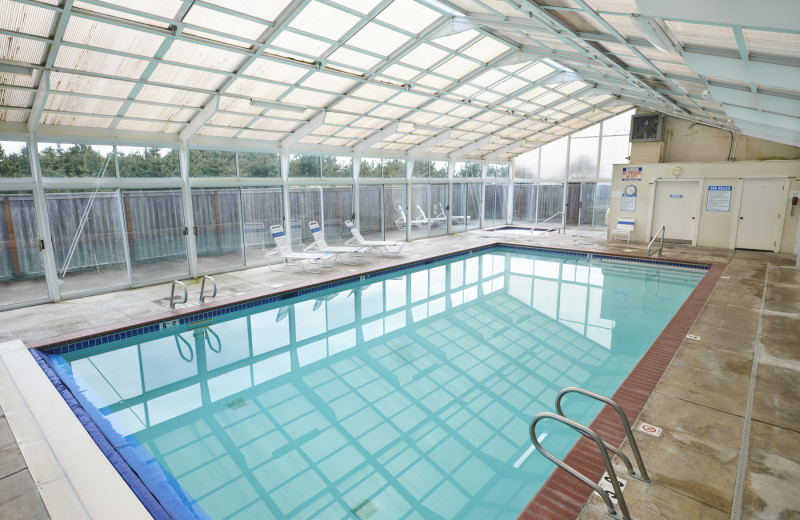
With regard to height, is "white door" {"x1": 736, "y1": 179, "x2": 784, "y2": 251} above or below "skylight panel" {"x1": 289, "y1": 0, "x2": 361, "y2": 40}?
below

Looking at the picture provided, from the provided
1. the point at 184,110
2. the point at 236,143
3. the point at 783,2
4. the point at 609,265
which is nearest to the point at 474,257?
the point at 609,265

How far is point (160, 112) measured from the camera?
24.2 feet

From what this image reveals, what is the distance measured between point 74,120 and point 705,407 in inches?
359

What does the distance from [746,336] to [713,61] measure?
3251 mm

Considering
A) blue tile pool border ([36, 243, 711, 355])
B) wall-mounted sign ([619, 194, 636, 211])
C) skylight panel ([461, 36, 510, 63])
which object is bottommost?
blue tile pool border ([36, 243, 711, 355])

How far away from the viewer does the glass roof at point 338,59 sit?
4102 mm

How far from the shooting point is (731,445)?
3.09m

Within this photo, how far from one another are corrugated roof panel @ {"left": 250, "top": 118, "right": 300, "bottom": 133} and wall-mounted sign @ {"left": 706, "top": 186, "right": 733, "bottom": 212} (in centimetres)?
1091

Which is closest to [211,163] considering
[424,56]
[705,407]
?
[424,56]

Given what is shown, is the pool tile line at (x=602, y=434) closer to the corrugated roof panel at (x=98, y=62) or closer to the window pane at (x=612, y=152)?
the corrugated roof panel at (x=98, y=62)

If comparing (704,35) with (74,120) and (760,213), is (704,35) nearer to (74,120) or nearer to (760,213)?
(74,120)

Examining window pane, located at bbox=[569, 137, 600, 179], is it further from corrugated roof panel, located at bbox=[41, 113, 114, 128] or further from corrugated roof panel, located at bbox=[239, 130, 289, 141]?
corrugated roof panel, located at bbox=[41, 113, 114, 128]

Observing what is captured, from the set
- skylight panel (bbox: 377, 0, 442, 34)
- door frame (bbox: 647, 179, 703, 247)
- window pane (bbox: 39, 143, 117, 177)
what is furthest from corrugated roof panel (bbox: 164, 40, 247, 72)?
door frame (bbox: 647, 179, 703, 247)

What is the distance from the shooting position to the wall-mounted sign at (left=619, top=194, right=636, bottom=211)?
42.0ft
